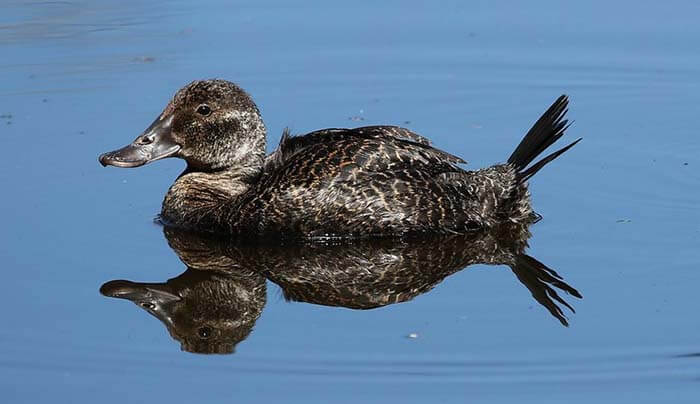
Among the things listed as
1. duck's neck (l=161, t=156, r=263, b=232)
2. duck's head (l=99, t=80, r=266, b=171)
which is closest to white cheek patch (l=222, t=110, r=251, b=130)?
duck's head (l=99, t=80, r=266, b=171)

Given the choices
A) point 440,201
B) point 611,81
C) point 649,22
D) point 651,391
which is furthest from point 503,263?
point 649,22

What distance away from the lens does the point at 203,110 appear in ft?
37.2

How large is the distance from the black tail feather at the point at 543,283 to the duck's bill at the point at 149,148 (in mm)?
2768

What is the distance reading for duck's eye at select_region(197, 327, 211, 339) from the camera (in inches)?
357

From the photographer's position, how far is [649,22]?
15.1m

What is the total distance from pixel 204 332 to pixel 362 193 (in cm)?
194

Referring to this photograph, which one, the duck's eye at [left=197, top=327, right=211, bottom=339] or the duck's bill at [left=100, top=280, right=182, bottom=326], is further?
the duck's bill at [left=100, top=280, right=182, bottom=326]

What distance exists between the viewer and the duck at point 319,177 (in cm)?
1065

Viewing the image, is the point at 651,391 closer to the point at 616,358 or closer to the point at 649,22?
the point at 616,358

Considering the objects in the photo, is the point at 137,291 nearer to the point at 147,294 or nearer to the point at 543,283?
the point at 147,294

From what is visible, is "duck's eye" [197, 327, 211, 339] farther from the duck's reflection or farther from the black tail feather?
the black tail feather

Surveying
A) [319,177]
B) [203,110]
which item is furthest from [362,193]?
[203,110]

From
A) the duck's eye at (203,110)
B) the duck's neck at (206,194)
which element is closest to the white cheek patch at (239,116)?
the duck's eye at (203,110)

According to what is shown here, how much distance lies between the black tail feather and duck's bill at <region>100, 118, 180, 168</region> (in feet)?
9.08
